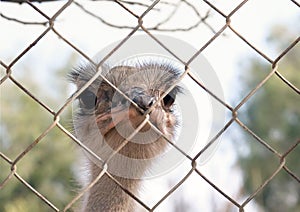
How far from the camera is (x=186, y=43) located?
266 cm

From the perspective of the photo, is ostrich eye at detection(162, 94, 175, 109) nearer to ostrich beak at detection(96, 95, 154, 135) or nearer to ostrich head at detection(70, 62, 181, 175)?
ostrich head at detection(70, 62, 181, 175)

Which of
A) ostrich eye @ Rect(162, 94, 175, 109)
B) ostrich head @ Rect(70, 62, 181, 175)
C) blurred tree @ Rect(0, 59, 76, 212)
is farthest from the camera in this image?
blurred tree @ Rect(0, 59, 76, 212)

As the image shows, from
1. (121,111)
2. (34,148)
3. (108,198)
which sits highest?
(121,111)

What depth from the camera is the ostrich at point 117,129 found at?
2.82 meters

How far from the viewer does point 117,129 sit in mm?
2672

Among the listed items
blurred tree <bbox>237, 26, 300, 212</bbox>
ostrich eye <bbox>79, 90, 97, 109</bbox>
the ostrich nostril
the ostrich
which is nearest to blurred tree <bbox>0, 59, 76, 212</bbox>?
blurred tree <bbox>237, 26, 300, 212</bbox>

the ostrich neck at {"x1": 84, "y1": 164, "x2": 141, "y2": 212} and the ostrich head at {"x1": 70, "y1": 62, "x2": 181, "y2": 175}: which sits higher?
the ostrich head at {"x1": 70, "y1": 62, "x2": 181, "y2": 175}

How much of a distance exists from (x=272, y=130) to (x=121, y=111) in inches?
749

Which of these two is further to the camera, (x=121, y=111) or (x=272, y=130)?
(x=272, y=130)

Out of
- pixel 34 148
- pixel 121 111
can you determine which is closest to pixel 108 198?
→ pixel 121 111

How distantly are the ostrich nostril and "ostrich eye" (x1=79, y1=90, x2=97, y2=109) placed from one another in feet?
2.22

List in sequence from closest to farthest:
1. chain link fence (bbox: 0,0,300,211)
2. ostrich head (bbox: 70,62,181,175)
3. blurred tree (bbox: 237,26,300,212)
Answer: chain link fence (bbox: 0,0,300,211)
ostrich head (bbox: 70,62,181,175)
blurred tree (bbox: 237,26,300,212)

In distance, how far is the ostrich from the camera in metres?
2.82

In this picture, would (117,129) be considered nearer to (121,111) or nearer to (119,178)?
(121,111)
